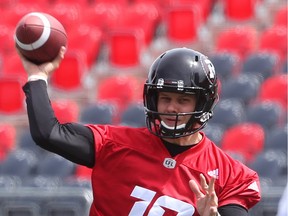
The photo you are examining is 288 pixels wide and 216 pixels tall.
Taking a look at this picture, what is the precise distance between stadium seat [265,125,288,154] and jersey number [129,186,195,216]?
4.63m

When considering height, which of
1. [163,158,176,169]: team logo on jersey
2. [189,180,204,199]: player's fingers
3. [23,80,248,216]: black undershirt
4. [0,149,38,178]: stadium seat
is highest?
[23,80,248,216]: black undershirt

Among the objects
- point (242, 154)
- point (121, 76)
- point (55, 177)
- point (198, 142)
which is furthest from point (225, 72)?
point (198, 142)

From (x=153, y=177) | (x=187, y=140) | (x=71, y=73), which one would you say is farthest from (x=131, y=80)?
(x=153, y=177)

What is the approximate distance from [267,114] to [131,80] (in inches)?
78.5

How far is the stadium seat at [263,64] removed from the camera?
10047 mm

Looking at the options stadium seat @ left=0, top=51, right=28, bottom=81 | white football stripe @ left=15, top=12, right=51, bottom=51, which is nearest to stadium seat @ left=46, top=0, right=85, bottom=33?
stadium seat @ left=0, top=51, right=28, bottom=81

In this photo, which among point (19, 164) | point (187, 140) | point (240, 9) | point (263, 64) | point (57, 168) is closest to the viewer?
point (187, 140)

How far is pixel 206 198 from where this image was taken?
363 centimetres

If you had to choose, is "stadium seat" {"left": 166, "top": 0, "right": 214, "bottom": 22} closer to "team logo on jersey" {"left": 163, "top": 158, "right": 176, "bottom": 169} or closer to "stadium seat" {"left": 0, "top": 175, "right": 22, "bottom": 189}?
"stadium seat" {"left": 0, "top": 175, "right": 22, "bottom": 189}

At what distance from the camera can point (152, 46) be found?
11.5 meters

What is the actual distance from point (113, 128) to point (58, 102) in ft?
20.5

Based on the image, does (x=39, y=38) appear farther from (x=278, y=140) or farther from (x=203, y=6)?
(x=203, y=6)

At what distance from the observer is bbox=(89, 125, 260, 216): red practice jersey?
3.89 m

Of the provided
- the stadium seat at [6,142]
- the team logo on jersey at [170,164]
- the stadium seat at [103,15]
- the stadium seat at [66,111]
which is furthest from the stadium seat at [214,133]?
the team logo on jersey at [170,164]
